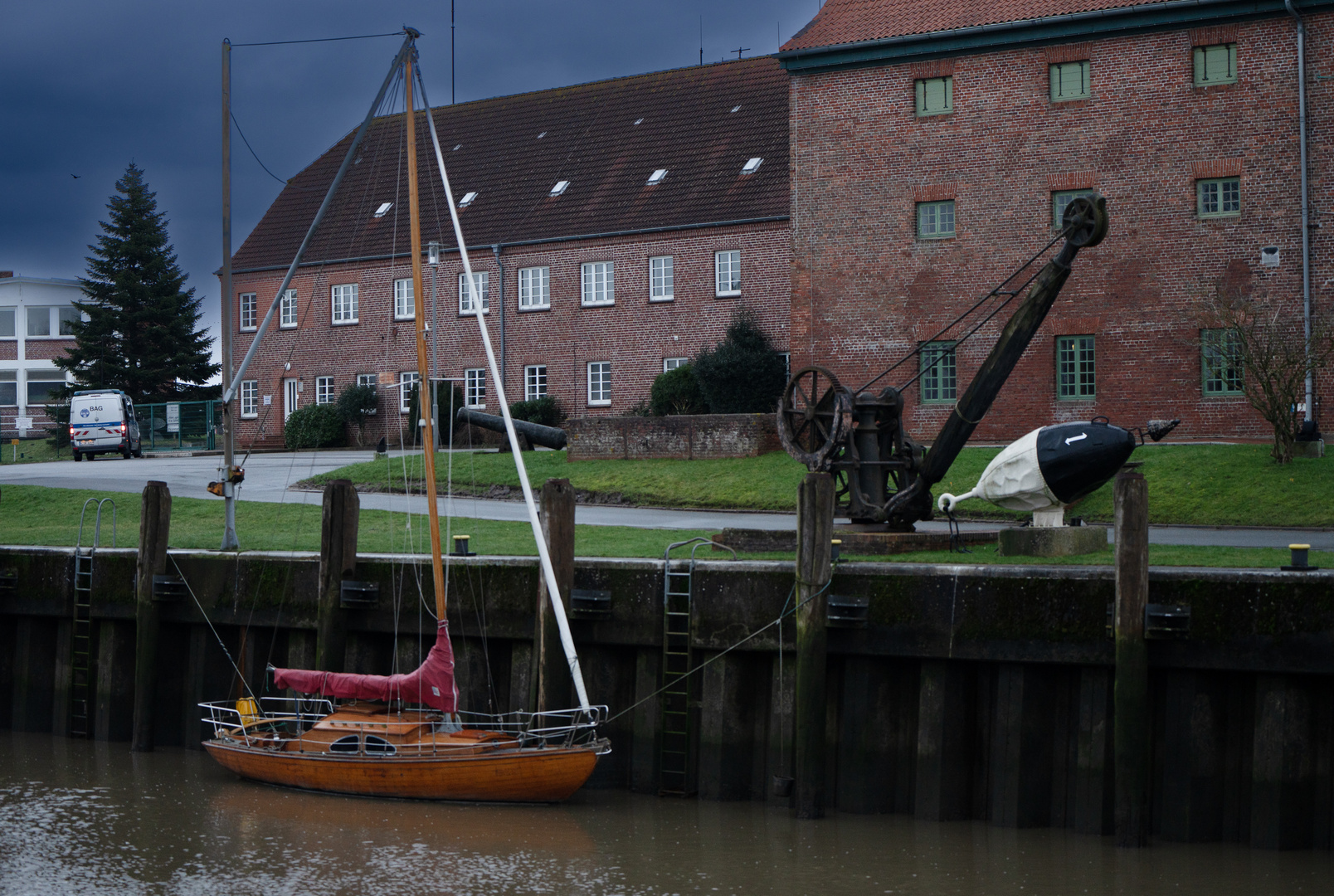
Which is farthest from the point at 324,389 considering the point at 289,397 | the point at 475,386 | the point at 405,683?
the point at 405,683


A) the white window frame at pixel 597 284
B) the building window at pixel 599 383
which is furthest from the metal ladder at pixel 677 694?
the white window frame at pixel 597 284

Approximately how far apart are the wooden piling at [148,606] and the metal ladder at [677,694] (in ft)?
21.9

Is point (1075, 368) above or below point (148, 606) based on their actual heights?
above

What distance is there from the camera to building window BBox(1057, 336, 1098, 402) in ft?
113

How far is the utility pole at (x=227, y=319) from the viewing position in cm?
1908

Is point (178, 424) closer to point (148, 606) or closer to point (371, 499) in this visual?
point (371, 499)

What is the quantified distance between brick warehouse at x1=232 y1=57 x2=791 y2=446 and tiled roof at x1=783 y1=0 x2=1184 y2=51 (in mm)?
7045

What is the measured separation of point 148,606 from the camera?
1688 cm

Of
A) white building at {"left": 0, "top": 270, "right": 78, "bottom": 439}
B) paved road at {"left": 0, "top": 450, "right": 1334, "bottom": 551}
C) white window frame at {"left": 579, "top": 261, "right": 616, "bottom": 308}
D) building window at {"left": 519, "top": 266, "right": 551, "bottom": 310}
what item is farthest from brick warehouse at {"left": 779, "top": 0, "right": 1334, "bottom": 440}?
white building at {"left": 0, "top": 270, "right": 78, "bottom": 439}

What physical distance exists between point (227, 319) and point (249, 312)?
3614 cm

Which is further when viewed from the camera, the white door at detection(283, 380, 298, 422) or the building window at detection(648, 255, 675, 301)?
the white door at detection(283, 380, 298, 422)

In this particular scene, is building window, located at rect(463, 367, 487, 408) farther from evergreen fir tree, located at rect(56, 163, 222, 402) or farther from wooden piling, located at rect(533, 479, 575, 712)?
wooden piling, located at rect(533, 479, 575, 712)

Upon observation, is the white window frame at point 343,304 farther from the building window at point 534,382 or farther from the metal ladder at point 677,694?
the metal ladder at point 677,694

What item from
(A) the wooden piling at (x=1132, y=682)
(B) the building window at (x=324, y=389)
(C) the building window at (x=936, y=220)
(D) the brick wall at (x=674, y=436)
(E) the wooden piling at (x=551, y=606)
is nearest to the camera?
(A) the wooden piling at (x=1132, y=682)
